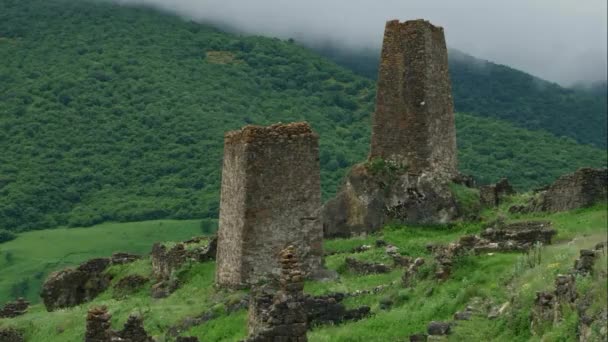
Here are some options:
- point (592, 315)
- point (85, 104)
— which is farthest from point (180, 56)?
point (592, 315)

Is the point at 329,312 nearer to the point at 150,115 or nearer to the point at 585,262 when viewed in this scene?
the point at 585,262

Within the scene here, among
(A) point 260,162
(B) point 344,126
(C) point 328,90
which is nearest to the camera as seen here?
(A) point 260,162

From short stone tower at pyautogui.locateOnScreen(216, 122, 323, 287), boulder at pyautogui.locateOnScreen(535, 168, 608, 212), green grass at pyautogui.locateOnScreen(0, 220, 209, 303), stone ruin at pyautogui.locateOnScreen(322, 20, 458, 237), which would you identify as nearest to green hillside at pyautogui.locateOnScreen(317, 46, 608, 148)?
green grass at pyautogui.locateOnScreen(0, 220, 209, 303)

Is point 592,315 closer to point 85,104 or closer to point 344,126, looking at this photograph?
point 344,126

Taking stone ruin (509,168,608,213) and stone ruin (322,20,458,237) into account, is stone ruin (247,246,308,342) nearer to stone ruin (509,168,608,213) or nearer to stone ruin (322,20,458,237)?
stone ruin (509,168,608,213)

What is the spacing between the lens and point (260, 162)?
86.7 ft

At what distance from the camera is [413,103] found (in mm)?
32781

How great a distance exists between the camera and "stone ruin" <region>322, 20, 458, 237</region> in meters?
32.1

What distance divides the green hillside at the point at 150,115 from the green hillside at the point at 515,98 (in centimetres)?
448

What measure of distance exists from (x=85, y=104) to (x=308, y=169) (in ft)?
123

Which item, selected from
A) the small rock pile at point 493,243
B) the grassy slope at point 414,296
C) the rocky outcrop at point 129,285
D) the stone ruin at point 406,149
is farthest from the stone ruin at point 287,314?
the stone ruin at point 406,149

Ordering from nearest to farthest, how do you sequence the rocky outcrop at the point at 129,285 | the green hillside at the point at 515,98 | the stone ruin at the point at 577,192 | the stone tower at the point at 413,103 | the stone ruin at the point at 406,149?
the stone ruin at the point at 577,192
the rocky outcrop at the point at 129,285
the stone ruin at the point at 406,149
the stone tower at the point at 413,103
the green hillside at the point at 515,98

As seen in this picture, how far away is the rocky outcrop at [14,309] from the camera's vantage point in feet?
104

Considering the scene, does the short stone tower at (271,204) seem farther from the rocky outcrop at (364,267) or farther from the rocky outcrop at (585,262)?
the rocky outcrop at (585,262)
